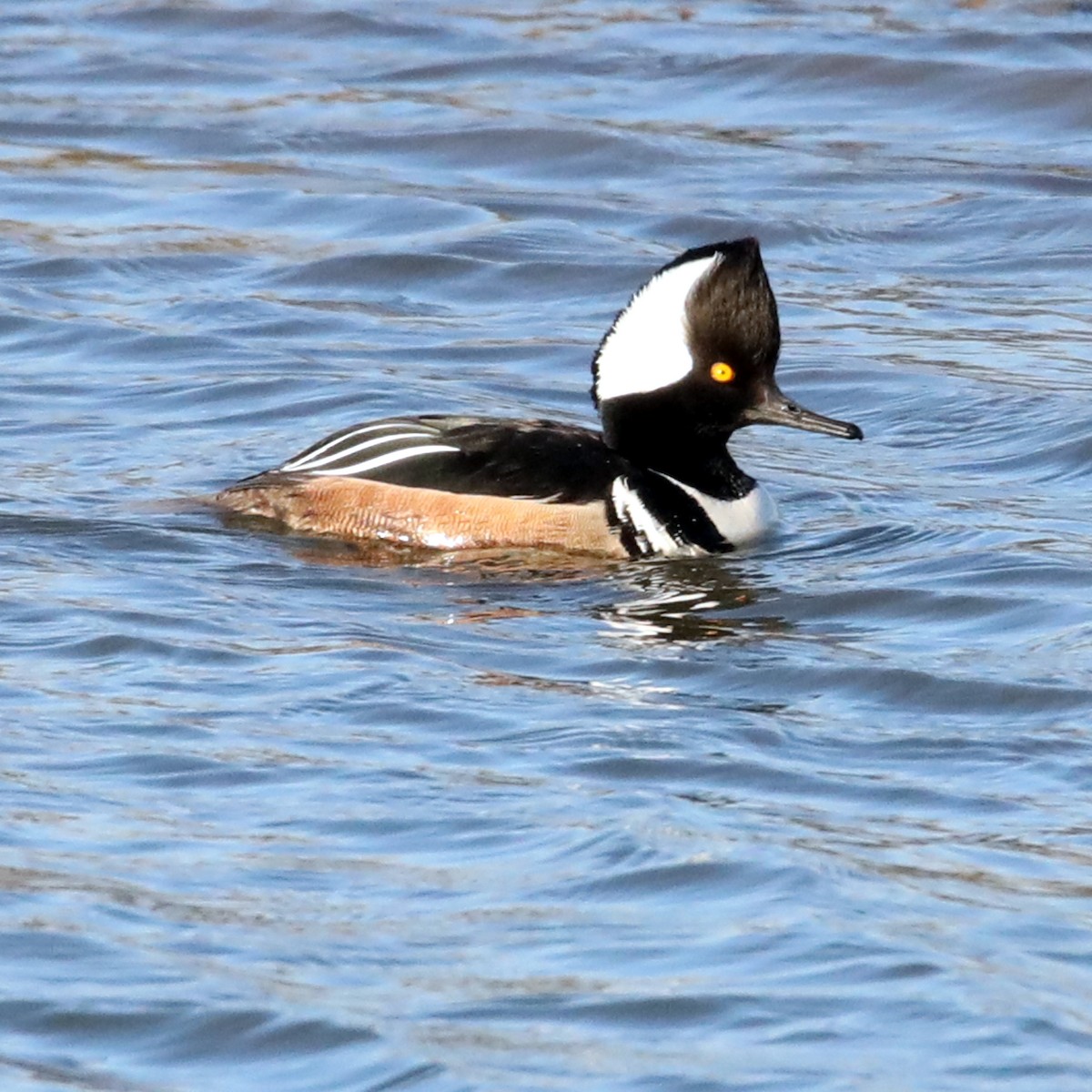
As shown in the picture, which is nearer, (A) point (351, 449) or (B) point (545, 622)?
(B) point (545, 622)

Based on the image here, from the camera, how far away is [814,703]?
7.43m

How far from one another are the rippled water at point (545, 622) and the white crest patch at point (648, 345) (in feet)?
2.32

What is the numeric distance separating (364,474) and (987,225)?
18.6ft

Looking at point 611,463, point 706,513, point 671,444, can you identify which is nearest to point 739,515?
point 706,513

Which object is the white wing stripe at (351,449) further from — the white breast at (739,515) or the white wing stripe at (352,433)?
the white breast at (739,515)

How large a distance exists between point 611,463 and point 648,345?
429mm

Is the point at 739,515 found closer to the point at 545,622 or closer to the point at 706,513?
the point at 706,513

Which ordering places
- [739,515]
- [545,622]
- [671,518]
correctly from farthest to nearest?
[739,515] < [671,518] < [545,622]

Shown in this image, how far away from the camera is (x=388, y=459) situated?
9234 millimetres

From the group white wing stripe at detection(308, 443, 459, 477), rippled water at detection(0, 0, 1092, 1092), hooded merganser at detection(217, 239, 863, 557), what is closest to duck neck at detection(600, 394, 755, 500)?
hooded merganser at detection(217, 239, 863, 557)

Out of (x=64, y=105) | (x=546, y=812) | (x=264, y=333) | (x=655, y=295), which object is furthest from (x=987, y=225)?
(x=546, y=812)

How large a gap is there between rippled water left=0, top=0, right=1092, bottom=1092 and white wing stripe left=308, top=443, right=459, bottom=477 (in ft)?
1.00

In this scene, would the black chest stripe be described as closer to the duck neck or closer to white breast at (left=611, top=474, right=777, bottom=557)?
white breast at (left=611, top=474, right=777, bottom=557)

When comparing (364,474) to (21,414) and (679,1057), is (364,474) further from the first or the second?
(679,1057)
